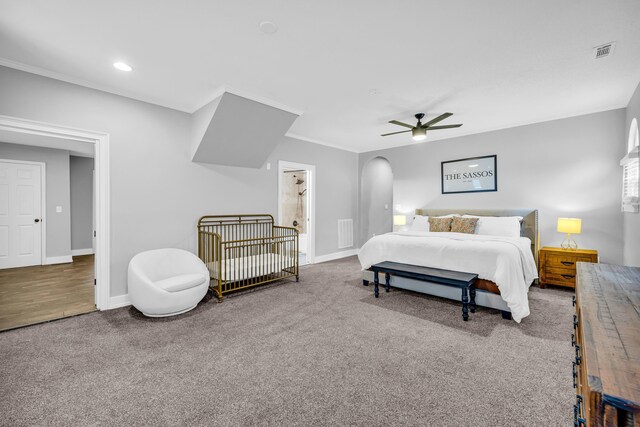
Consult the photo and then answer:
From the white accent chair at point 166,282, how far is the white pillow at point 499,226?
13.4 feet

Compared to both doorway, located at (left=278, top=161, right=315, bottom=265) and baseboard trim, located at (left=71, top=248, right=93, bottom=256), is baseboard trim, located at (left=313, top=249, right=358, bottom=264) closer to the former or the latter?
doorway, located at (left=278, top=161, right=315, bottom=265)

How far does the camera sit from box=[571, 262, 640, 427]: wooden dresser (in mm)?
642

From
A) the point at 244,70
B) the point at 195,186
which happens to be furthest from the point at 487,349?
the point at 195,186

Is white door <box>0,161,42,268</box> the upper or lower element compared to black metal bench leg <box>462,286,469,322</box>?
upper

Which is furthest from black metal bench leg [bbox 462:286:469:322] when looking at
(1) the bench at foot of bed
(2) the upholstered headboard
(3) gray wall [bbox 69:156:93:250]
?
(3) gray wall [bbox 69:156:93:250]

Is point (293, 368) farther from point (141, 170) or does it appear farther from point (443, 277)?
point (141, 170)

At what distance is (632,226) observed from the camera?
3264 millimetres

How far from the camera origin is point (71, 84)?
306 centimetres

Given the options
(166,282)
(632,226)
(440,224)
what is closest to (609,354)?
(166,282)

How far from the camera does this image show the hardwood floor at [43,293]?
305 cm

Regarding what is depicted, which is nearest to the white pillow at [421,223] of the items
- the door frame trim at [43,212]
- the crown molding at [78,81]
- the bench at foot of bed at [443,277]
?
the bench at foot of bed at [443,277]

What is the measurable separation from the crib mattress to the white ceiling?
7.17ft

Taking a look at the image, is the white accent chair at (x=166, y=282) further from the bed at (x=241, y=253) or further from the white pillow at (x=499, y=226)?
the white pillow at (x=499, y=226)

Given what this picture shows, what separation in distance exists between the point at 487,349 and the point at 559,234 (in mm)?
3132
